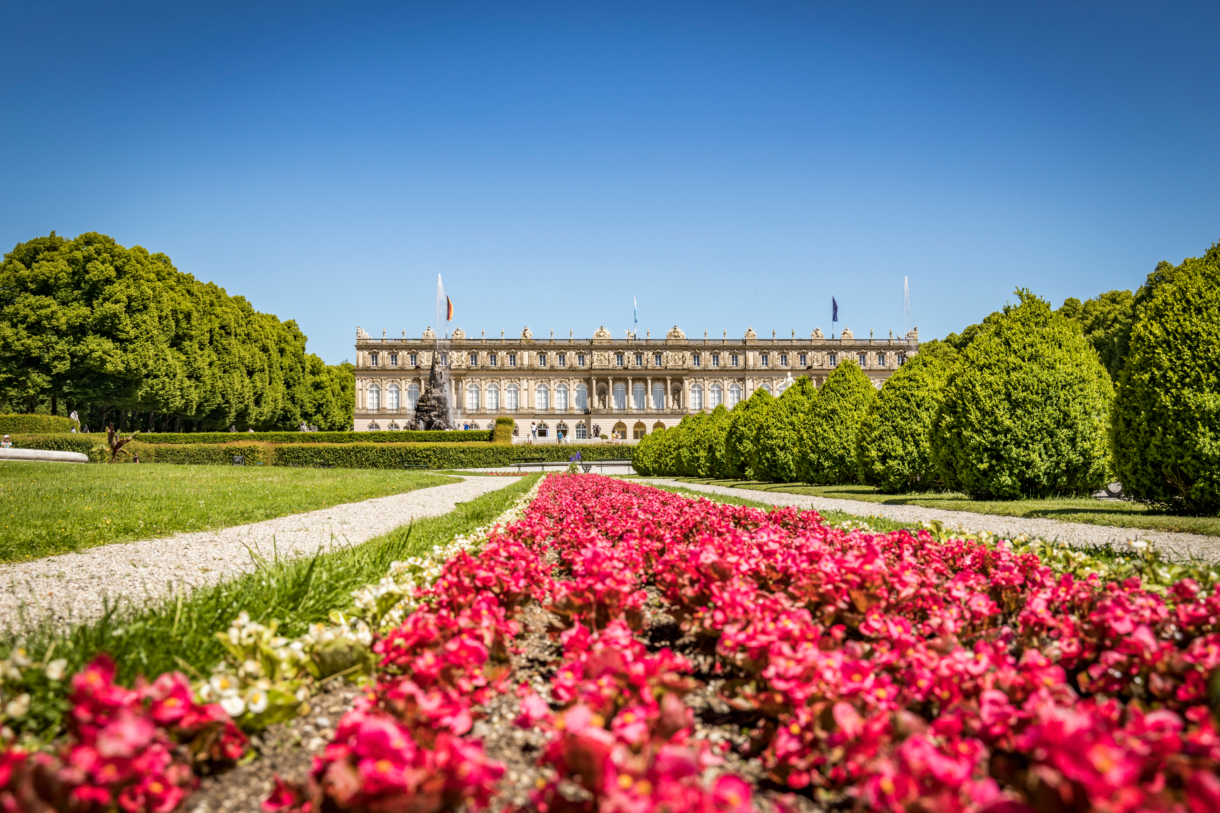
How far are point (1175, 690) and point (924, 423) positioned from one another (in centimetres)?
1315

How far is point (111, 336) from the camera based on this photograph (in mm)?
29281

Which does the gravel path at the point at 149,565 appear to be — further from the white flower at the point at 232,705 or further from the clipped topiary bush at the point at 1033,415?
the clipped topiary bush at the point at 1033,415

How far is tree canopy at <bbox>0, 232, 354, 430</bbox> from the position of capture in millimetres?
27672

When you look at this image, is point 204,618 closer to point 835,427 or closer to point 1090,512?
point 1090,512

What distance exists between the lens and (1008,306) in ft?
38.1

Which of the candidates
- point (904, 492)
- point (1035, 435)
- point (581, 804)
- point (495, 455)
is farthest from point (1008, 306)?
point (495, 455)

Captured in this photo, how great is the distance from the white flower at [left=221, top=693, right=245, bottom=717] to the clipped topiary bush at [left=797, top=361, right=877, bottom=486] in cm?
1572

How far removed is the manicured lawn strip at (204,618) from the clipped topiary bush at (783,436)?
1507 centimetres

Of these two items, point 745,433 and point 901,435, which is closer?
point 901,435

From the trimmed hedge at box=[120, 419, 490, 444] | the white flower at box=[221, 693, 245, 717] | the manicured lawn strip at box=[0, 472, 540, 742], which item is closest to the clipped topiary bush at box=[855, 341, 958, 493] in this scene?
the manicured lawn strip at box=[0, 472, 540, 742]

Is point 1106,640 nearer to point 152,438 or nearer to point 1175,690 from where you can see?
point 1175,690

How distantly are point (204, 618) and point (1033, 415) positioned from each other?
1142 cm

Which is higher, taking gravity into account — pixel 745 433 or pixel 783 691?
pixel 745 433

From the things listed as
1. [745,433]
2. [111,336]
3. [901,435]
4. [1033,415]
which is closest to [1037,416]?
[1033,415]
